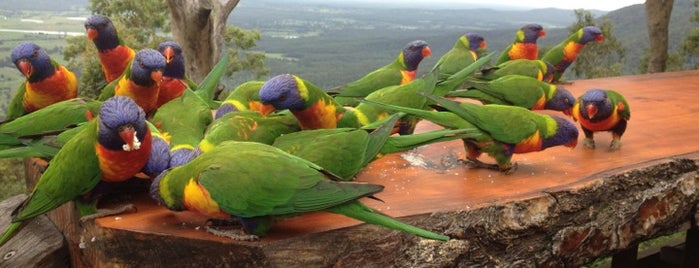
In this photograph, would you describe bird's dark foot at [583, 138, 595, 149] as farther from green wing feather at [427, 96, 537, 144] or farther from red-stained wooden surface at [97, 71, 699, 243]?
green wing feather at [427, 96, 537, 144]

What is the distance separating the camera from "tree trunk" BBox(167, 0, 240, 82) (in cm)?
535

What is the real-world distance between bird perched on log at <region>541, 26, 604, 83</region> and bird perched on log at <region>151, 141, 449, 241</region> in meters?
2.92

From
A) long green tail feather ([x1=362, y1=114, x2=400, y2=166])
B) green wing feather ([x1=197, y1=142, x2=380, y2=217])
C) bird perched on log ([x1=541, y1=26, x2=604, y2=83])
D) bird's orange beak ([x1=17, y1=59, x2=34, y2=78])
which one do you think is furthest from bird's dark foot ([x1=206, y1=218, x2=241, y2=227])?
bird perched on log ([x1=541, y1=26, x2=604, y2=83])

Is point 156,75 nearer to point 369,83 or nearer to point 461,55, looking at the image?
point 369,83

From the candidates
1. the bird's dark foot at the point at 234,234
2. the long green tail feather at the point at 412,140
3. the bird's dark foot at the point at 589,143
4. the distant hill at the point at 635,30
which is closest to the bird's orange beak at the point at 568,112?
the bird's dark foot at the point at 589,143

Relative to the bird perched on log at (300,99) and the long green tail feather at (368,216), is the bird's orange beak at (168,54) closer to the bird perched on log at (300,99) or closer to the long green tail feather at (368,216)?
the bird perched on log at (300,99)

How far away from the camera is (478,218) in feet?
6.02

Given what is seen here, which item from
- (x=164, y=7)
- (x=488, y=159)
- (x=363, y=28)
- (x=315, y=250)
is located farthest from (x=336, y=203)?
(x=363, y=28)

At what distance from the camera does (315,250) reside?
5.16ft

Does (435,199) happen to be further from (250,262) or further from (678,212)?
(678,212)

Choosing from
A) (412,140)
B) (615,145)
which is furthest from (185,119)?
(615,145)

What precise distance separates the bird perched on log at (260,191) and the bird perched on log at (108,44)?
54.6 inches

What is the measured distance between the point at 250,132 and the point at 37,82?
1.21m

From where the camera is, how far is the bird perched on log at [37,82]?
2.54m
